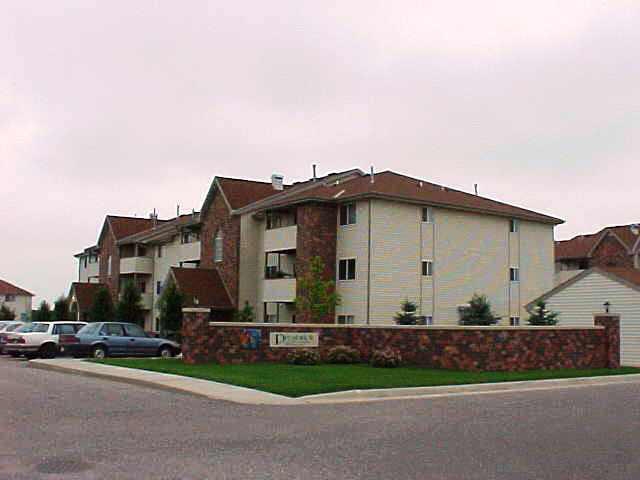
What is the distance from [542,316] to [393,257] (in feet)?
25.4

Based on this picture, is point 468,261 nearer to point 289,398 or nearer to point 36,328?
point 36,328

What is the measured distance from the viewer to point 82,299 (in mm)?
64312

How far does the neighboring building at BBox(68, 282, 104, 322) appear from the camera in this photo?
63.4 meters

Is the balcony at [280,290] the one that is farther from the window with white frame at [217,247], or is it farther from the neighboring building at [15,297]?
the neighboring building at [15,297]

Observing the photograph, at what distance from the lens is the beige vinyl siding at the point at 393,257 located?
39750 mm

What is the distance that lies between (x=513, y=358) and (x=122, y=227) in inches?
1723

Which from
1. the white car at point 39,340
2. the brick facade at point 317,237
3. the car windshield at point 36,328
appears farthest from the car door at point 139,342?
the brick facade at point 317,237

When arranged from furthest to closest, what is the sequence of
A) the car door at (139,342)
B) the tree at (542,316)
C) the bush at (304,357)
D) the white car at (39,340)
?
the tree at (542,316) < the car door at (139,342) < the white car at (39,340) < the bush at (304,357)

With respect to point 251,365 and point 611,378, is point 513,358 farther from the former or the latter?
point 251,365

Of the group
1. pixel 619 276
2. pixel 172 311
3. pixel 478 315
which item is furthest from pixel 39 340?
pixel 619 276

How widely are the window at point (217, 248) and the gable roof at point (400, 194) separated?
4880 mm

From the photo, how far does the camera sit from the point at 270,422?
14.4 meters

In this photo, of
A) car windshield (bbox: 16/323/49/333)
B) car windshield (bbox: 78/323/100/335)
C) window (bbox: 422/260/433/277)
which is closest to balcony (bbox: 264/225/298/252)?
window (bbox: 422/260/433/277)

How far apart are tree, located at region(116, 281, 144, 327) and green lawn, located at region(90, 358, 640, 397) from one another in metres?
26.7
